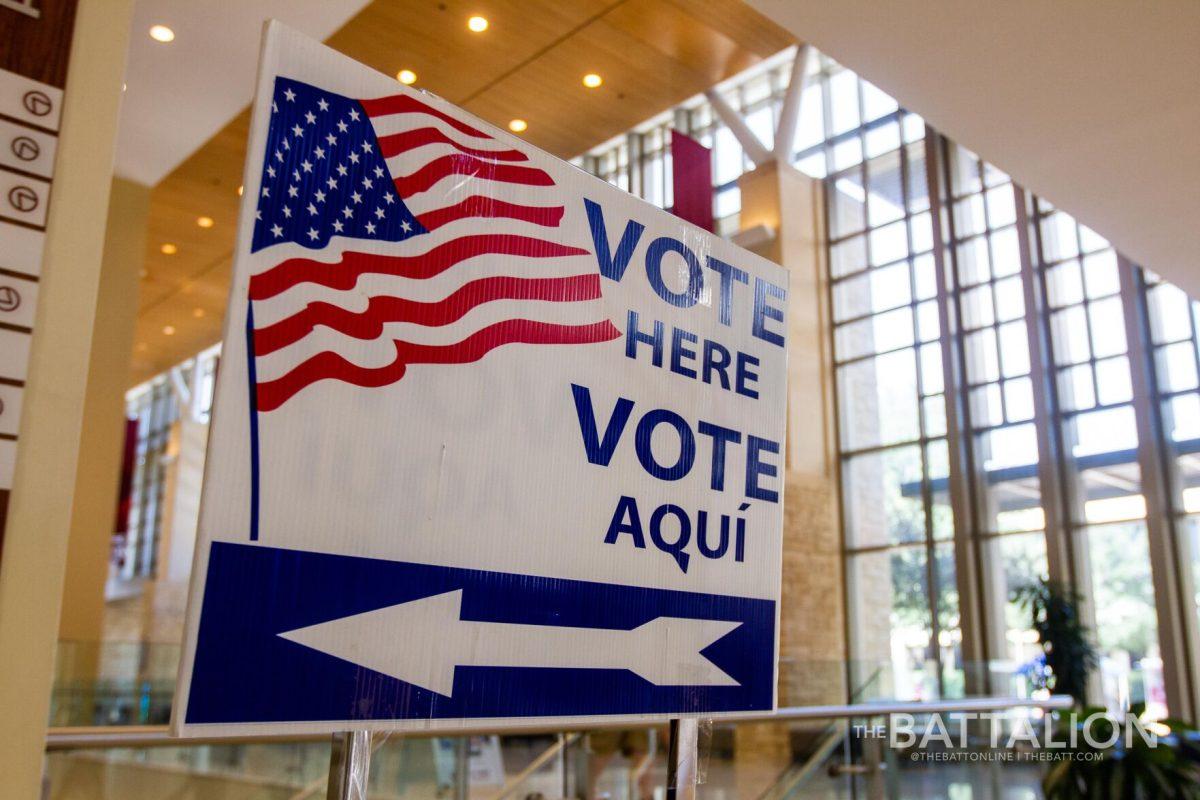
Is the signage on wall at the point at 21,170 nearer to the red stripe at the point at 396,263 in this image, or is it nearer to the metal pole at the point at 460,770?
the red stripe at the point at 396,263

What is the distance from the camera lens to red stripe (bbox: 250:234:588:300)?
58.3 inches

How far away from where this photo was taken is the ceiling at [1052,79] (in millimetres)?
3365

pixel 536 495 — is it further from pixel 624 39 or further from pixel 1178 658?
pixel 1178 658

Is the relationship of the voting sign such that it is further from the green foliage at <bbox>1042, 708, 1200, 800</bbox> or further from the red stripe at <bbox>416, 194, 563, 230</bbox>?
Answer: the green foliage at <bbox>1042, 708, 1200, 800</bbox>

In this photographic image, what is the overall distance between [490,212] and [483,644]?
0.76 metres

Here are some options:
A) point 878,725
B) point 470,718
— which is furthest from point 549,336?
point 878,725

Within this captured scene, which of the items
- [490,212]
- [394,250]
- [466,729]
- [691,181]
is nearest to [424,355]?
[394,250]

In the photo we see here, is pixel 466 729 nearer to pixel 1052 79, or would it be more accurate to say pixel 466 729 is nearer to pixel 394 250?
pixel 394 250

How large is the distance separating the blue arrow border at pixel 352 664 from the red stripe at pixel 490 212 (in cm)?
58

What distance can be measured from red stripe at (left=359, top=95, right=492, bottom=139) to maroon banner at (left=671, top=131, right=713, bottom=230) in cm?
71

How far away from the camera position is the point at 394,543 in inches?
61.4

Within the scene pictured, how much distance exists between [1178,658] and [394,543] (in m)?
14.6

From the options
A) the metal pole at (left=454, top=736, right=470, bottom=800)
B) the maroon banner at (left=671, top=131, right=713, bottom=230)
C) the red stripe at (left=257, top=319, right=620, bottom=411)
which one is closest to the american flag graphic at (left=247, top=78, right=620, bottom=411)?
the red stripe at (left=257, top=319, right=620, bottom=411)

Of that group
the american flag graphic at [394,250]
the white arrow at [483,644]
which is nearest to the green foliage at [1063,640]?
the white arrow at [483,644]
